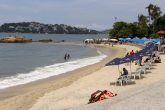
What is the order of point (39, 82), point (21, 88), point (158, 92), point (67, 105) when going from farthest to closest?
point (39, 82) → point (21, 88) → point (67, 105) → point (158, 92)

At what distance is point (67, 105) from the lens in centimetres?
1577

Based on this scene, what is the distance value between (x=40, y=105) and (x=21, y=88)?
8.09 meters

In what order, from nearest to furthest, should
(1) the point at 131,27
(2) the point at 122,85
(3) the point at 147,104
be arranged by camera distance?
1. (3) the point at 147,104
2. (2) the point at 122,85
3. (1) the point at 131,27

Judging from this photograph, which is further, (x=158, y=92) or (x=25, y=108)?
(x=25, y=108)

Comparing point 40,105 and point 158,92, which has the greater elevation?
point 158,92

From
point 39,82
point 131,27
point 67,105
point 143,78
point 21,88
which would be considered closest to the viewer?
point 67,105

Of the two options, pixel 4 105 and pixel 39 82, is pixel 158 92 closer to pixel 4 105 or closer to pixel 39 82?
pixel 4 105

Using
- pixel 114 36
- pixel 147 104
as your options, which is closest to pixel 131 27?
pixel 114 36

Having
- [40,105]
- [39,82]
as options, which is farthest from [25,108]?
[39,82]

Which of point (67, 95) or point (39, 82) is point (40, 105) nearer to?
point (67, 95)

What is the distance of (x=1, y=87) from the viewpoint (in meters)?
24.9

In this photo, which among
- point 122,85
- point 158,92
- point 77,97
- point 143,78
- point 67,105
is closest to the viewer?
point 158,92

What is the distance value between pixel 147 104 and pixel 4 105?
8.76 meters

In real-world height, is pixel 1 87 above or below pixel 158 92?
below
